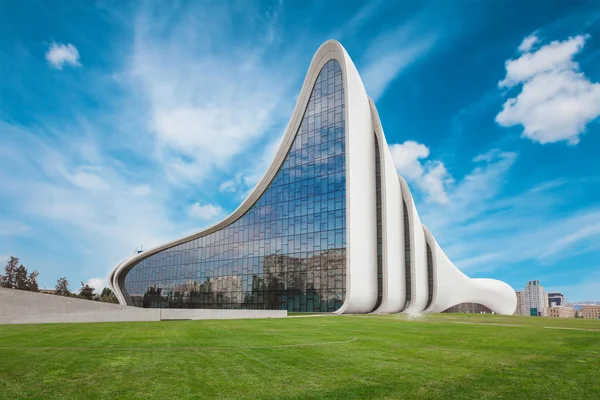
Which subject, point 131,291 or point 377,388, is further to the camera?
point 131,291

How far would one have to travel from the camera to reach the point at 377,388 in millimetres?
7215

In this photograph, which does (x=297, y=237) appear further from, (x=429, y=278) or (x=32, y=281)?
(x=32, y=281)

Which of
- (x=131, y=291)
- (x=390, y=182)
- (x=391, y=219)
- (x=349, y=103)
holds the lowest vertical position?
(x=131, y=291)

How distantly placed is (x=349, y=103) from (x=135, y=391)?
35890 millimetres

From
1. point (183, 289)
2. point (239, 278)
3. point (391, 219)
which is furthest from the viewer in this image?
point (183, 289)

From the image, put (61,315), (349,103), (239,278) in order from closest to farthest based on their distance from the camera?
(61,315) → (349,103) → (239,278)

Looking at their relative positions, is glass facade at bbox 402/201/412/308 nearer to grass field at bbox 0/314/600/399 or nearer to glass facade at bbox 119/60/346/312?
glass facade at bbox 119/60/346/312

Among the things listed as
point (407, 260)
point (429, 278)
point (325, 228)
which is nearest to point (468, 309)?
point (429, 278)

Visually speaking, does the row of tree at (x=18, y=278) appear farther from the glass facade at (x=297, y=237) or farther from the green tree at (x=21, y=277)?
the glass facade at (x=297, y=237)

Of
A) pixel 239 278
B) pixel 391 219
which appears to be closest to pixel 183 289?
pixel 239 278

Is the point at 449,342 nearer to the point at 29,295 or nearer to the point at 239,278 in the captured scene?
the point at 29,295

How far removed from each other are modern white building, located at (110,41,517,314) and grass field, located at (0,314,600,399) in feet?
82.8

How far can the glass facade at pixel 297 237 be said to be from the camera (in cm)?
3878

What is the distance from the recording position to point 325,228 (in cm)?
3919
